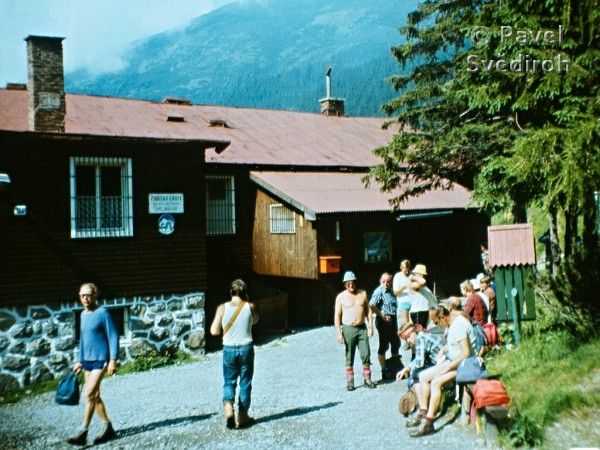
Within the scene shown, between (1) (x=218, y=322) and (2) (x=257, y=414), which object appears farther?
(2) (x=257, y=414)

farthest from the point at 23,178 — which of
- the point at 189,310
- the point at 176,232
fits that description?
the point at 189,310

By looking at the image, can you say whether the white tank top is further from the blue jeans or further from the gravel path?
the gravel path

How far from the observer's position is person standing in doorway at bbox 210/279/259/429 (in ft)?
23.3

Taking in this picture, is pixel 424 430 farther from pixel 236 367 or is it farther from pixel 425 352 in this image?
pixel 236 367

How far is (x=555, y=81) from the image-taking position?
8.38 meters

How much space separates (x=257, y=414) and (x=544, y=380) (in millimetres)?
3794

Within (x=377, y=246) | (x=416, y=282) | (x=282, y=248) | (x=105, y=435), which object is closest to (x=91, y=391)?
(x=105, y=435)

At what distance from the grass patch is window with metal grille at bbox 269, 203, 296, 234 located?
726 cm

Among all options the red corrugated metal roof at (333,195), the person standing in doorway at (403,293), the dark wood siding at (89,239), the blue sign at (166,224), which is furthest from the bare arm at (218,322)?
the red corrugated metal roof at (333,195)

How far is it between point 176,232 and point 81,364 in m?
6.34

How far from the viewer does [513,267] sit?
920cm

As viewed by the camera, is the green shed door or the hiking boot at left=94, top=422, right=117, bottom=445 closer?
the hiking boot at left=94, top=422, right=117, bottom=445

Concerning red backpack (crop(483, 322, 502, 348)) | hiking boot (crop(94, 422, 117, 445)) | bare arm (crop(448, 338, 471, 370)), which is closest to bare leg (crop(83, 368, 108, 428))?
hiking boot (crop(94, 422, 117, 445))

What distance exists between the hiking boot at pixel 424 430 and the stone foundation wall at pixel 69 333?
7.51m
